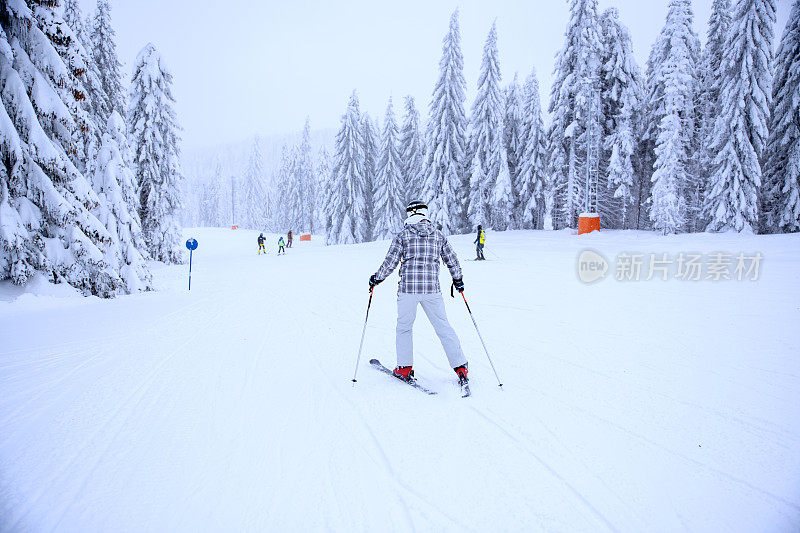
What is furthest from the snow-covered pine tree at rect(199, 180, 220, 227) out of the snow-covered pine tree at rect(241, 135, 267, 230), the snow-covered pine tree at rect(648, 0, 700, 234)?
the snow-covered pine tree at rect(648, 0, 700, 234)

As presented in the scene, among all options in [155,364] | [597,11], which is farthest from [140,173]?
[597,11]

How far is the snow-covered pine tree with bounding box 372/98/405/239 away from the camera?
121 ft

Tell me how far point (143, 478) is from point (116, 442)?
729mm

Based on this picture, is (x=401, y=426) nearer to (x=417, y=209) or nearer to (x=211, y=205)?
(x=417, y=209)

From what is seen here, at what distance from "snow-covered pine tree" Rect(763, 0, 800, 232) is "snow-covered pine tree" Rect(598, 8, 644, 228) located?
699 cm

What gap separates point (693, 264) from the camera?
13.4m

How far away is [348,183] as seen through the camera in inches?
1502

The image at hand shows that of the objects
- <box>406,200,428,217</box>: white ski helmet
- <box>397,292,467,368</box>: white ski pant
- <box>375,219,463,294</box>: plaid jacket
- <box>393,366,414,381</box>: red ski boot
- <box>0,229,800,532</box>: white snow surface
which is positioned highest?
<box>406,200,428,217</box>: white ski helmet

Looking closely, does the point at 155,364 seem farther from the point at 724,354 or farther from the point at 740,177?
the point at 740,177

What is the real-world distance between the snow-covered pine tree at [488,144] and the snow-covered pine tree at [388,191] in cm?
834

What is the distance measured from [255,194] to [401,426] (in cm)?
8356

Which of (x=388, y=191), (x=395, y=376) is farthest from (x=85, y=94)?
(x=388, y=191)

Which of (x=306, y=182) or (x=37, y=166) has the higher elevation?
(x=306, y=182)

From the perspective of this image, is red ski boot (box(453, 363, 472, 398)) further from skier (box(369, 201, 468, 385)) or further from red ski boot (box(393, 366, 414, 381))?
red ski boot (box(393, 366, 414, 381))
